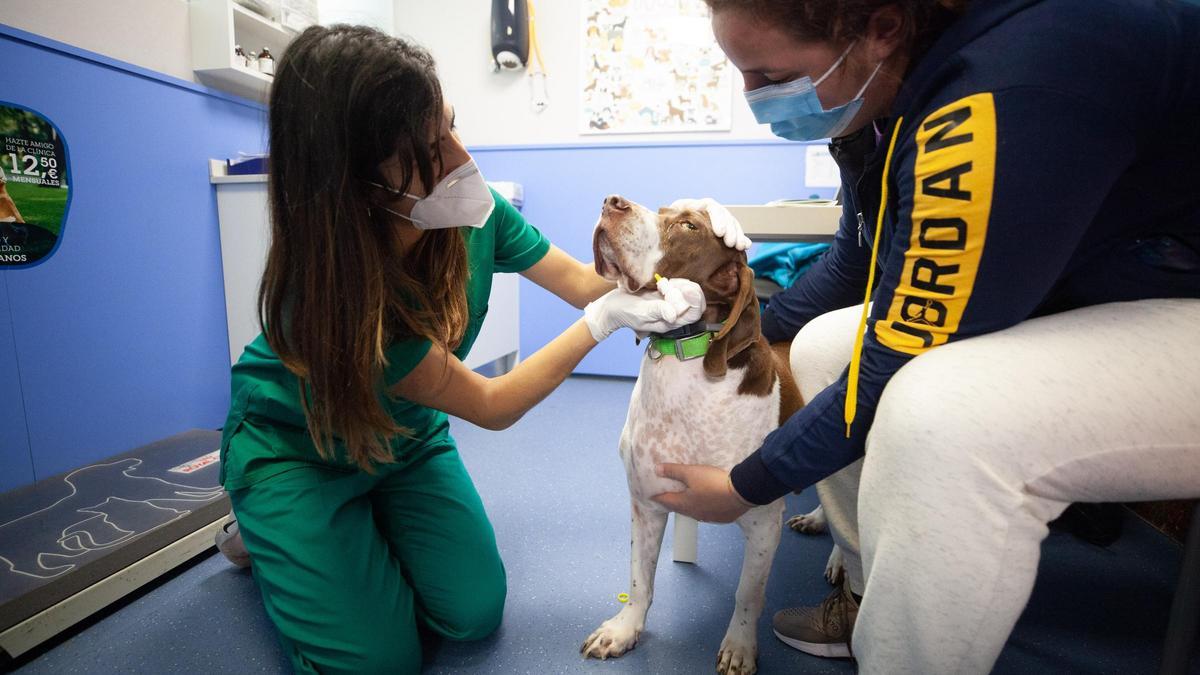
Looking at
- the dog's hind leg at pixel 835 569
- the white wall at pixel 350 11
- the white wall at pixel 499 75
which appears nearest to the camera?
the dog's hind leg at pixel 835 569

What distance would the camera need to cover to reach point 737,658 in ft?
4.46

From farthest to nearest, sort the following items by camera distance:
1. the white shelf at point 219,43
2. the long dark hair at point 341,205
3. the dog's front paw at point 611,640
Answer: the white shelf at point 219,43, the dog's front paw at point 611,640, the long dark hair at point 341,205

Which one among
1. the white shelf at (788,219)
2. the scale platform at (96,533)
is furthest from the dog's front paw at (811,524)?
the scale platform at (96,533)

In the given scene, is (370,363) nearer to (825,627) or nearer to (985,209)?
(985,209)

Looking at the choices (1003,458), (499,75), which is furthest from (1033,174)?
(499,75)

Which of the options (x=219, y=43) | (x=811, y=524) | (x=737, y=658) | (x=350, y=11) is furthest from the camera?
(x=350, y=11)

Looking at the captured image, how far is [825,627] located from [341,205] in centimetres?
145

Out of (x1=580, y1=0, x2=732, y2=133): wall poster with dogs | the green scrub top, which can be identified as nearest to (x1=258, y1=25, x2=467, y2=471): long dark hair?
the green scrub top

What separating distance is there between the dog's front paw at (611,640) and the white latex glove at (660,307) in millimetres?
718

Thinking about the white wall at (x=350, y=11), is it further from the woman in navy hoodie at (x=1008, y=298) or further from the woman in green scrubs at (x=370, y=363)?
the woman in navy hoodie at (x=1008, y=298)

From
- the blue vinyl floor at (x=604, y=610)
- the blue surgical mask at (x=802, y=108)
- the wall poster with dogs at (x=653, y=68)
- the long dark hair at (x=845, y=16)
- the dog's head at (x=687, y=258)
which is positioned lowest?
the blue vinyl floor at (x=604, y=610)

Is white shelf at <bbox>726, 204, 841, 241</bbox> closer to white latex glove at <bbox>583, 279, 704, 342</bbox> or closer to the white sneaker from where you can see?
white latex glove at <bbox>583, 279, 704, 342</bbox>

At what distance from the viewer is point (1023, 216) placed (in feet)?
2.50

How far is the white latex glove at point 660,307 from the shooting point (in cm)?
124
